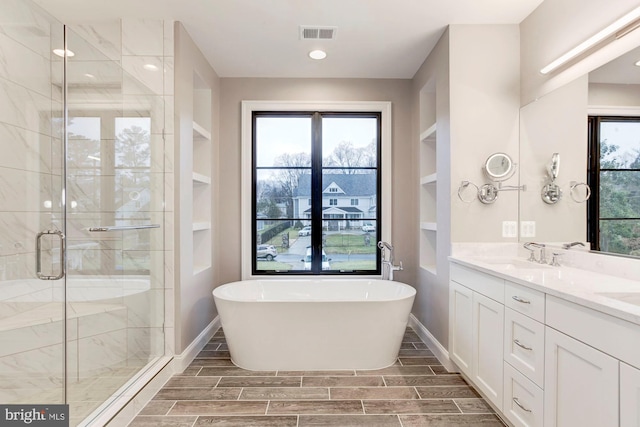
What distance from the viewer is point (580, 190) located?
1981 millimetres

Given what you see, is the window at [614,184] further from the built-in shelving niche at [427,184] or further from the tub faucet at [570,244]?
the built-in shelving niche at [427,184]

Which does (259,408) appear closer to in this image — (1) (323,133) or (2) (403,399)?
(2) (403,399)

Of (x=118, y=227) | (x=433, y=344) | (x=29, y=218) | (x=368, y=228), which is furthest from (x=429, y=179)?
(x=29, y=218)

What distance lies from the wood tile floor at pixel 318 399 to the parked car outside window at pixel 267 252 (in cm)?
122

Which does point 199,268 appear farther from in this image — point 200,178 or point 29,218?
point 29,218

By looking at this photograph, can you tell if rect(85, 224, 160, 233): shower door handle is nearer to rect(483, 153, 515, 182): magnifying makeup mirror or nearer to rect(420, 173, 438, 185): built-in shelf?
rect(420, 173, 438, 185): built-in shelf

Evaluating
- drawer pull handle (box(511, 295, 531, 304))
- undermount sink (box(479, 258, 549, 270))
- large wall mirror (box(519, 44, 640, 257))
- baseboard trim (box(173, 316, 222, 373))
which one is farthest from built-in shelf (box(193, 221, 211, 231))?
large wall mirror (box(519, 44, 640, 257))

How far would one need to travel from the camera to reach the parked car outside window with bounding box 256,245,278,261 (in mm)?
3650

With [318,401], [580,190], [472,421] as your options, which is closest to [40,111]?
[318,401]

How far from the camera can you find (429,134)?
3.06 meters

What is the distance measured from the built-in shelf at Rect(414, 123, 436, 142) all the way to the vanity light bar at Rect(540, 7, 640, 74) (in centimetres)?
91

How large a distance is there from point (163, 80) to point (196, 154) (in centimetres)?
87

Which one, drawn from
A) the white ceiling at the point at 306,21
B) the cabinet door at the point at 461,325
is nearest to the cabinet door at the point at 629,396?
the cabinet door at the point at 461,325

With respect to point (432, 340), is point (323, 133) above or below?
above
